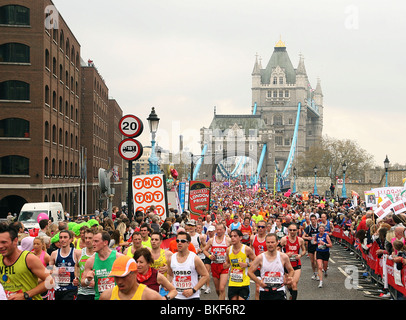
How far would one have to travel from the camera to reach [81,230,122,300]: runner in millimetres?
7961

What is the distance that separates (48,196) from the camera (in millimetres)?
43531

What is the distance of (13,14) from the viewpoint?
41469 millimetres

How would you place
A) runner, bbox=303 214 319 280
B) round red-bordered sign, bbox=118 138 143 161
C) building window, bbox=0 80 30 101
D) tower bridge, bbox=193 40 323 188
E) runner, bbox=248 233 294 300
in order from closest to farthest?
runner, bbox=248 233 294 300 < round red-bordered sign, bbox=118 138 143 161 < runner, bbox=303 214 319 280 < building window, bbox=0 80 30 101 < tower bridge, bbox=193 40 323 188

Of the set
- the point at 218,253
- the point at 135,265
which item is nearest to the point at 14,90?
the point at 218,253

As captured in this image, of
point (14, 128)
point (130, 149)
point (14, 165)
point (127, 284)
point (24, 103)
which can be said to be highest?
point (24, 103)

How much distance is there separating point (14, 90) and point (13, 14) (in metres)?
5.47

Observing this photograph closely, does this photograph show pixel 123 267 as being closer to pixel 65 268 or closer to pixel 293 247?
pixel 65 268

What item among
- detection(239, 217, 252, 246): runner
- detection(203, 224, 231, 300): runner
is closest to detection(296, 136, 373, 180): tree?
detection(239, 217, 252, 246): runner

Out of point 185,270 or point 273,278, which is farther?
point 273,278

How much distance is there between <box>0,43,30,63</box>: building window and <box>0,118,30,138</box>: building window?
4343mm

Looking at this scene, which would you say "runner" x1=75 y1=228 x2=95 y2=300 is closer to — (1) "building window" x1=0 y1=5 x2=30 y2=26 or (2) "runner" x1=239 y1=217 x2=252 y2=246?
(2) "runner" x1=239 y1=217 x2=252 y2=246

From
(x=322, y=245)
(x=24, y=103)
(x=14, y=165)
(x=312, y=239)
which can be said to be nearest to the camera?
(x=322, y=245)

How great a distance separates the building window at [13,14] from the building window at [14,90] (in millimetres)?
4279
